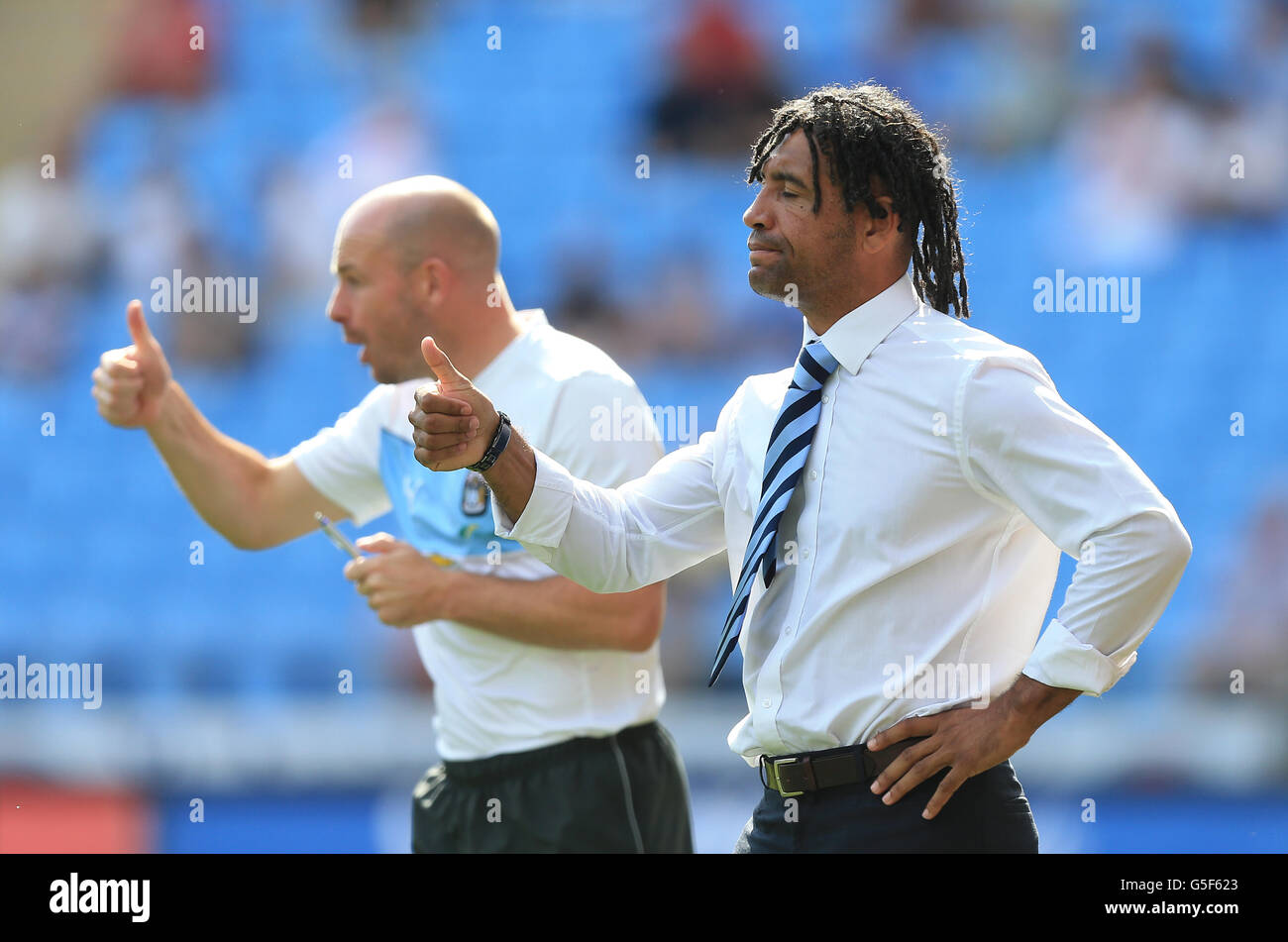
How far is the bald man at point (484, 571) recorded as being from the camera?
3.11 m

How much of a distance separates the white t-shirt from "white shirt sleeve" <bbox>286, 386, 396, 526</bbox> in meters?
0.20

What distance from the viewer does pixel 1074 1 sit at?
7.46 meters

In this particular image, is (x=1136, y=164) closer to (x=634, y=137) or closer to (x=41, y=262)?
(x=634, y=137)

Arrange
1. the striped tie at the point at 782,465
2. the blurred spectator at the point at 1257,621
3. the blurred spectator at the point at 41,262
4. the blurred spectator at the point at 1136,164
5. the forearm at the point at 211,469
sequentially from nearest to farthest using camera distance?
the striped tie at the point at 782,465
the forearm at the point at 211,469
the blurred spectator at the point at 1257,621
the blurred spectator at the point at 1136,164
the blurred spectator at the point at 41,262

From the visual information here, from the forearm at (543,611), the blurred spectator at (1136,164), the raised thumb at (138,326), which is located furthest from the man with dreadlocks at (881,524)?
the blurred spectator at (1136,164)

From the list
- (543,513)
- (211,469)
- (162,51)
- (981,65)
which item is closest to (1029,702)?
(543,513)

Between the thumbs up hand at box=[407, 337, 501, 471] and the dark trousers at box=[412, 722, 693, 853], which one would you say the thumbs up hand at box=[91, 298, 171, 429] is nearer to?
the dark trousers at box=[412, 722, 693, 853]

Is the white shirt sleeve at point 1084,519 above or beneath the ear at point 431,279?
beneath

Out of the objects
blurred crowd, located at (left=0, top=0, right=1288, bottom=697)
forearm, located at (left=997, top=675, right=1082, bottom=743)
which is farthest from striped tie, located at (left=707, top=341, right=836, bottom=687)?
blurred crowd, located at (left=0, top=0, right=1288, bottom=697)

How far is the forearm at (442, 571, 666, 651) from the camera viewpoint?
3.09m

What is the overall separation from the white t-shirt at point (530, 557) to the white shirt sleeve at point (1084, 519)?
3.55 feet

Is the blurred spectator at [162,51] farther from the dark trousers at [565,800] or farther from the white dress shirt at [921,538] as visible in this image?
the white dress shirt at [921,538]

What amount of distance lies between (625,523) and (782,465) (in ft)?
1.03
